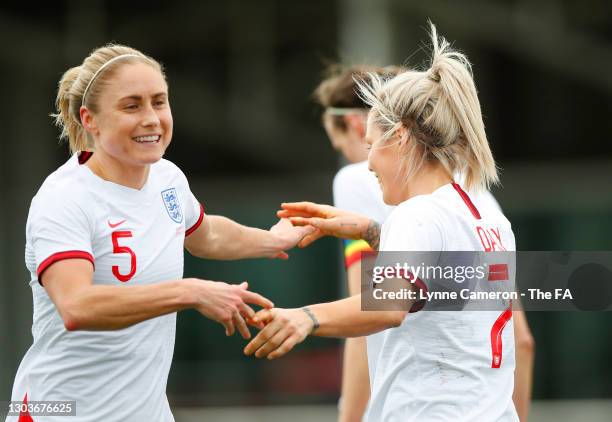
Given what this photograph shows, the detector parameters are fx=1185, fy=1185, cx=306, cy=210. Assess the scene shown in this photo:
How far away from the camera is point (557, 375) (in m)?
12.2

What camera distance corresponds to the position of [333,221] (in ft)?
14.6

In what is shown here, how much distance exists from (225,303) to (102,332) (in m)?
0.51

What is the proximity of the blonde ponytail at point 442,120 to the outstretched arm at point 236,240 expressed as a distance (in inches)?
38.5

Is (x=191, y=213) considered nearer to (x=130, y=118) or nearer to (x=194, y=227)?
(x=194, y=227)

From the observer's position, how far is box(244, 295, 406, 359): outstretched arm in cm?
341

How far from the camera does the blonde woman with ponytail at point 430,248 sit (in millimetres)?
3443

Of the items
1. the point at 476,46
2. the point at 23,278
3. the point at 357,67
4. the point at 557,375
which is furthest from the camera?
the point at 476,46

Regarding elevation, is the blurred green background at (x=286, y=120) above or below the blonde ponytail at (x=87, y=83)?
above

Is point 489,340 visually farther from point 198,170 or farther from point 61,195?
point 198,170

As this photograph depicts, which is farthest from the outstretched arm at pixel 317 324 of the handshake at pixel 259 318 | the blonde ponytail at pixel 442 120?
the blonde ponytail at pixel 442 120

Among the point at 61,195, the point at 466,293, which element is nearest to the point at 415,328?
the point at 466,293

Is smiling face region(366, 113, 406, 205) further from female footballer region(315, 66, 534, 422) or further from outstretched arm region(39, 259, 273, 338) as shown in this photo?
female footballer region(315, 66, 534, 422)

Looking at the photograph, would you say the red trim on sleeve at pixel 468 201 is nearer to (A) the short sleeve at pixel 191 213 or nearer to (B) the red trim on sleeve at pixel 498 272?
(B) the red trim on sleeve at pixel 498 272

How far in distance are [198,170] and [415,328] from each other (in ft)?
35.9
